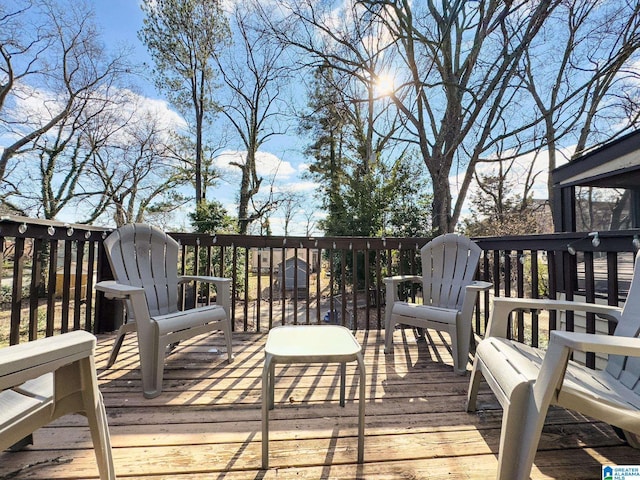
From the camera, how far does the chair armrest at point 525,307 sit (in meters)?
1.52

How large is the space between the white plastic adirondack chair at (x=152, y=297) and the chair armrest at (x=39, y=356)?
3.14 ft

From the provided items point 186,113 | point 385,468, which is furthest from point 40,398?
point 186,113

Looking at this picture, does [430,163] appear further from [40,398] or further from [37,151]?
[37,151]

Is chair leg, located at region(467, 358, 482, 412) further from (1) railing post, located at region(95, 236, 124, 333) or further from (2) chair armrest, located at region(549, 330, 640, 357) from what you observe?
(1) railing post, located at region(95, 236, 124, 333)

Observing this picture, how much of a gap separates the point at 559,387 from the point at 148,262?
2.65 meters

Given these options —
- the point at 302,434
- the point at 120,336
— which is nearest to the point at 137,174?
the point at 120,336

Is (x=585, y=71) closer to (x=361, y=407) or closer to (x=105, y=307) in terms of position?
(x=361, y=407)

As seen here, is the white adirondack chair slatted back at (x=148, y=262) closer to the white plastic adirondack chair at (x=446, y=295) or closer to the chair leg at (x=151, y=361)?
the chair leg at (x=151, y=361)

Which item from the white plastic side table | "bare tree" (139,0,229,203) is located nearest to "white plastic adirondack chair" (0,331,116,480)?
the white plastic side table

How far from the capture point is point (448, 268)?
273 cm

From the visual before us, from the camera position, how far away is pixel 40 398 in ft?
3.23

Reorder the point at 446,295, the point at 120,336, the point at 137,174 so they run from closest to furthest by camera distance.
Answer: the point at 120,336, the point at 446,295, the point at 137,174

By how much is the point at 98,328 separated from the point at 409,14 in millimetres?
9029

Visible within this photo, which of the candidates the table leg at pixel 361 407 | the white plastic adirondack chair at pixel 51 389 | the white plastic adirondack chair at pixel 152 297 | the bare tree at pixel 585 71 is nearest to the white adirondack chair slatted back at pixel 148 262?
the white plastic adirondack chair at pixel 152 297
